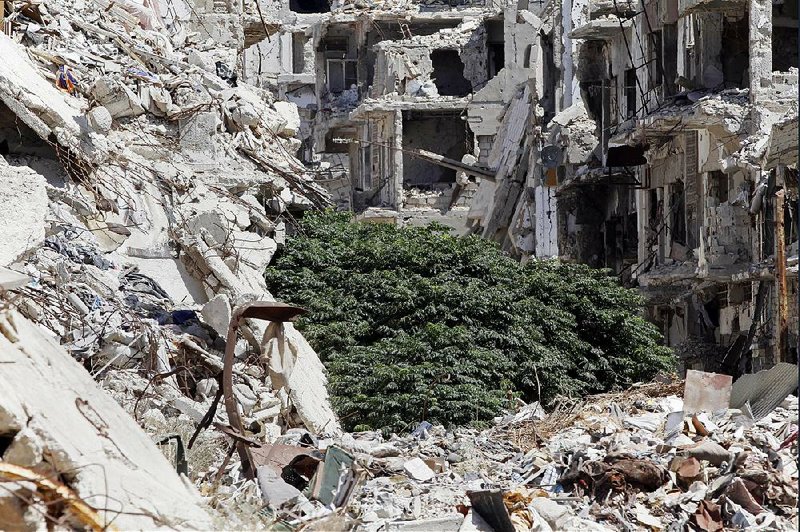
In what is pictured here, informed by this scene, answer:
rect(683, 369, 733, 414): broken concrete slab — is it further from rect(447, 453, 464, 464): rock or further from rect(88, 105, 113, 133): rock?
rect(88, 105, 113, 133): rock

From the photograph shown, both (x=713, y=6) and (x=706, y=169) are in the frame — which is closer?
(x=713, y=6)

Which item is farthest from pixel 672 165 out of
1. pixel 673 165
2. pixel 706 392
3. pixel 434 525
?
pixel 434 525

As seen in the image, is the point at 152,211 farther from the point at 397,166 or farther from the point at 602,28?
the point at 397,166

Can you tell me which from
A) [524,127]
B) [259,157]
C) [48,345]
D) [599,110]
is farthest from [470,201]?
[48,345]

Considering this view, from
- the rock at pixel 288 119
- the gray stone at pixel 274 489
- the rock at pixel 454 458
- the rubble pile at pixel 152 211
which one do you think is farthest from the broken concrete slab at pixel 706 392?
the rock at pixel 288 119

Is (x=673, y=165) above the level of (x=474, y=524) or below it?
below

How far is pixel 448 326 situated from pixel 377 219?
21271mm

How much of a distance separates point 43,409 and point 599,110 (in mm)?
29051

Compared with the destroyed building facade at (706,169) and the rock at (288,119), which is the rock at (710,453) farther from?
the rock at (288,119)

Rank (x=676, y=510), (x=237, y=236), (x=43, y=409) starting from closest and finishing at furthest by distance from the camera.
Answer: (x=43, y=409)
(x=676, y=510)
(x=237, y=236)

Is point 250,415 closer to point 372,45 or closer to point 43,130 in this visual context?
point 43,130

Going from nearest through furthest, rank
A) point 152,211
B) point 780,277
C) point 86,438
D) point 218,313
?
point 86,438 → point 218,313 → point 152,211 → point 780,277

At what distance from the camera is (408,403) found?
19.5 meters

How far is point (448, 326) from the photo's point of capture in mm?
21969
